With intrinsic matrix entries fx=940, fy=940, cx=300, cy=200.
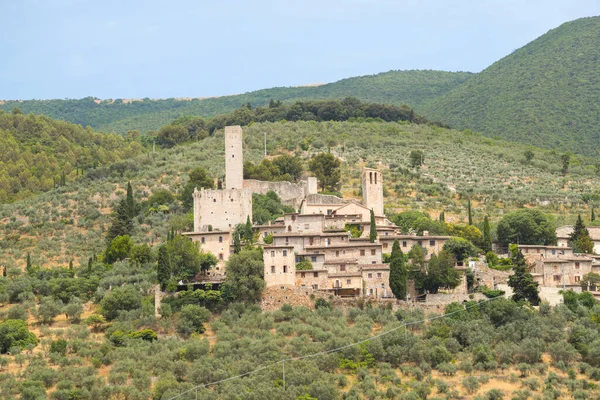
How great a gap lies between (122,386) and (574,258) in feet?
87.2

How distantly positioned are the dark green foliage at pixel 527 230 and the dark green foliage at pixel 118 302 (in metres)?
24.1

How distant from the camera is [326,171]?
252ft

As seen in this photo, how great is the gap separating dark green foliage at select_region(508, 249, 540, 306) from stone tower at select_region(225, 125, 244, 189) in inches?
931

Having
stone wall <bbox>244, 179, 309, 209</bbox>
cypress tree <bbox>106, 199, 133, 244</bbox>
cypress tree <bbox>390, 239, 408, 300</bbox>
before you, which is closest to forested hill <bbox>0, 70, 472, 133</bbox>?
stone wall <bbox>244, 179, 309, 209</bbox>

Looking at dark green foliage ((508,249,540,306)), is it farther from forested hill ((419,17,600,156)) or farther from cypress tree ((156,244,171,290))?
forested hill ((419,17,600,156))

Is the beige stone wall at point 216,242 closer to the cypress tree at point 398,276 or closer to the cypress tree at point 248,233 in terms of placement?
the cypress tree at point 248,233

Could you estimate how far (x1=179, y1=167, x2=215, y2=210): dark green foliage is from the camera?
7094 centimetres

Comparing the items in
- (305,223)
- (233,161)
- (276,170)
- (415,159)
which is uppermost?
(415,159)

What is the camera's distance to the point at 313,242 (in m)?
55.1

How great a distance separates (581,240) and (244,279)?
2246 centimetres

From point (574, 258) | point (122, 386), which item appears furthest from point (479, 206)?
point (122, 386)

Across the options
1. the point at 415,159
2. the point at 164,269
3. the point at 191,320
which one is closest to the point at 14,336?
the point at 164,269

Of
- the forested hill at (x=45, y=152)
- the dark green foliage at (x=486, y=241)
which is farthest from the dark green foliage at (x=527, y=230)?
the forested hill at (x=45, y=152)

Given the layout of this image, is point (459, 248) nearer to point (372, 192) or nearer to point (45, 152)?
point (372, 192)
